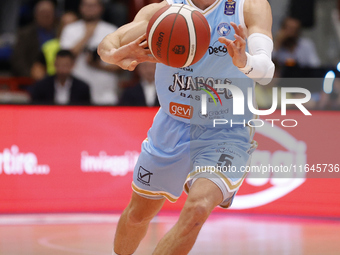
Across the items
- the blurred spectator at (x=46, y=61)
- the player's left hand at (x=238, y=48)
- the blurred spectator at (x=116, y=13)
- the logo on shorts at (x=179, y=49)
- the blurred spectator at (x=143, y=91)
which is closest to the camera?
the player's left hand at (x=238, y=48)

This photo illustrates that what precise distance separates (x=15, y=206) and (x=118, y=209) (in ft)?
4.42

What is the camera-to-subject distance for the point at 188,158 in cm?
425

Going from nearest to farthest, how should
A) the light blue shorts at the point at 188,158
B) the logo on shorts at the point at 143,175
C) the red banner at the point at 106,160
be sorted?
the light blue shorts at the point at 188,158, the logo on shorts at the point at 143,175, the red banner at the point at 106,160

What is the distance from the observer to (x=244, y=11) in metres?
4.09

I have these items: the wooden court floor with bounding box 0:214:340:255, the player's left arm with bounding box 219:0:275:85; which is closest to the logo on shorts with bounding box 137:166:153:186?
the player's left arm with bounding box 219:0:275:85

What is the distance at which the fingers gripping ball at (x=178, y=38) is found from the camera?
3811 millimetres

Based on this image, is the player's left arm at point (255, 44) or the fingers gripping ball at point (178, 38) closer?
the player's left arm at point (255, 44)

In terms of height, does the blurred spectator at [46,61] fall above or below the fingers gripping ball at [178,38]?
below

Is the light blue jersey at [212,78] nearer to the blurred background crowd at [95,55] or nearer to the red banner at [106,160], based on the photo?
the red banner at [106,160]

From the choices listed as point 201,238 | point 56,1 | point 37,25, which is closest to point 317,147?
point 201,238

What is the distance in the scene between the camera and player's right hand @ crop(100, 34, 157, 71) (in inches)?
159

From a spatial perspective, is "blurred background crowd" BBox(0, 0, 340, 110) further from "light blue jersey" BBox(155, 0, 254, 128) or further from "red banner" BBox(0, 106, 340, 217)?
"light blue jersey" BBox(155, 0, 254, 128)

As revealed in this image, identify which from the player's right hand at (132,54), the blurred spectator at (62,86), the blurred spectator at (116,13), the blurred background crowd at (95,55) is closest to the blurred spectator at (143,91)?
the blurred background crowd at (95,55)

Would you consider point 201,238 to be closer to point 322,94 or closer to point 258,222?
point 258,222
